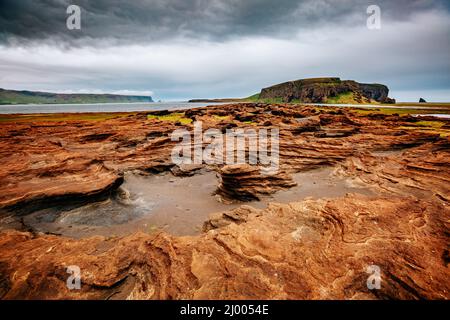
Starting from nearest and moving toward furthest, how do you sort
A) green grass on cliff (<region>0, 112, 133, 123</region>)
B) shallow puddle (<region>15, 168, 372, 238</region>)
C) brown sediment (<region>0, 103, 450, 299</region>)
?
brown sediment (<region>0, 103, 450, 299</region>) < shallow puddle (<region>15, 168, 372, 238</region>) < green grass on cliff (<region>0, 112, 133, 123</region>)

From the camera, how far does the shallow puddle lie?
464 inches

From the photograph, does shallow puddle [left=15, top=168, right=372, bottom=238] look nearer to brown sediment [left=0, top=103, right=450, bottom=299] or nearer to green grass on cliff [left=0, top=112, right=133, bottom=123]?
brown sediment [left=0, top=103, right=450, bottom=299]

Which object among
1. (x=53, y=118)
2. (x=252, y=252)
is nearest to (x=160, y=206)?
(x=252, y=252)

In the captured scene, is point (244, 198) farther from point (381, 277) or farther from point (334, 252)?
point (381, 277)

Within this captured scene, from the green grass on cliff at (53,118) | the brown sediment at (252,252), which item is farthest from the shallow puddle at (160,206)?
the green grass on cliff at (53,118)

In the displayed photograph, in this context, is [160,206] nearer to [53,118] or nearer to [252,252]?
[252,252]

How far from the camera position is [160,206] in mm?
14797

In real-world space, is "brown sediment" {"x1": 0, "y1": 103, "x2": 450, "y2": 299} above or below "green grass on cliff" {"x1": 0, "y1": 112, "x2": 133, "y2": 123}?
below

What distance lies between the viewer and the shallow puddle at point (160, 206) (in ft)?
38.7

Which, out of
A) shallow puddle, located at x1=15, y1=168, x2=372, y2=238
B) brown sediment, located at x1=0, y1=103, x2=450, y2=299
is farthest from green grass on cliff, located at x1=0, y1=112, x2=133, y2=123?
brown sediment, located at x1=0, y1=103, x2=450, y2=299

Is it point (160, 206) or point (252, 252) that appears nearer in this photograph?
point (252, 252)
